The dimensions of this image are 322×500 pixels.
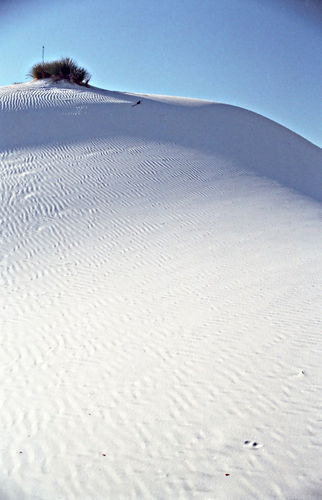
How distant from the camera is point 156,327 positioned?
18.5ft

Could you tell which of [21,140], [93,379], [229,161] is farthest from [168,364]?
[21,140]

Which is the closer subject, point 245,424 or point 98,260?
point 245,424

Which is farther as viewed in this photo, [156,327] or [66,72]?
[66,72]

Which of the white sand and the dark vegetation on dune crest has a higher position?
the dark vegetation on dune crest

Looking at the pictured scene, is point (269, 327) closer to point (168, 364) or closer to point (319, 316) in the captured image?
point (319, 316)

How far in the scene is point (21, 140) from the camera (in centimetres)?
1623

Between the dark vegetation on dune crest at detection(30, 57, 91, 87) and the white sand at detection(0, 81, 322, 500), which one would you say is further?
the dark vegetation on dune crest at detection(30, 57, 91, 87)

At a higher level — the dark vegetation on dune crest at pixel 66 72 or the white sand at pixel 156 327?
the dark vegetation on dune crest at pixel 66 72

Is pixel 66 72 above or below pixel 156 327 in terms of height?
above

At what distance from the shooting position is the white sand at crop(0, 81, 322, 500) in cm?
318

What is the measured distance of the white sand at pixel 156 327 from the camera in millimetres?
3178

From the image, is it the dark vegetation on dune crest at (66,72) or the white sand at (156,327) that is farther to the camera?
the dark vegetation on dune crest at (66,72)

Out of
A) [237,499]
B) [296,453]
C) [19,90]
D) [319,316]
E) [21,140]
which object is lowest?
[237,499]

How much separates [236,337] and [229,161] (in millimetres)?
11738
